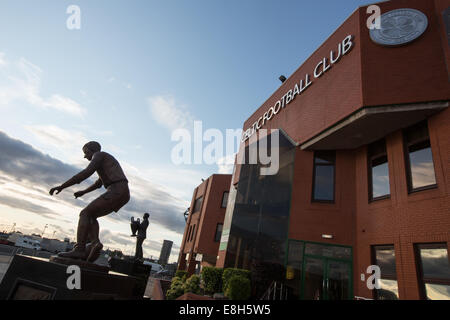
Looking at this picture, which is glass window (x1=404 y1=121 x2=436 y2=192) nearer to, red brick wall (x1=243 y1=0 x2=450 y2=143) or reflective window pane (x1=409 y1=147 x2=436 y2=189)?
reflective window pane (x1=409 y1=147 x2=436 y2=189)

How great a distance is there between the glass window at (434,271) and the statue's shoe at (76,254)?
30.9 feet

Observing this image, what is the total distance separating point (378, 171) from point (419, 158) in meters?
1.81

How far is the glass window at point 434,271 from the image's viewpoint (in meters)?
7.62

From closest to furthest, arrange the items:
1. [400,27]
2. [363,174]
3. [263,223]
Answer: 1. [400,27]
2. [363,174]
3. [263,223]

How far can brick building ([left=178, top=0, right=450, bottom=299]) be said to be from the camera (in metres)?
8.66

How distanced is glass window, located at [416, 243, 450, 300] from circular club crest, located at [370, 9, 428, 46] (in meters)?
7.28

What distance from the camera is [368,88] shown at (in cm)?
982

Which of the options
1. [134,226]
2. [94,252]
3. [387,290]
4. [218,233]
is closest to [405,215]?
[387,290]

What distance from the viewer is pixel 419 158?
9406 millimetres

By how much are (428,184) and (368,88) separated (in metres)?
3.86

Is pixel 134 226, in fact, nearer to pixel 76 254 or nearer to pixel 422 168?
pixel 76 254

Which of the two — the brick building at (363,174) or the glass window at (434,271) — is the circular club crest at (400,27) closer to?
the brick building at (363,174)

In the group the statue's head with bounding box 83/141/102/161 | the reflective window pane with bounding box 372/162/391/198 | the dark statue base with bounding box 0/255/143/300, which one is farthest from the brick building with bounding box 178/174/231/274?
the dark statue base with bounding box 0/255/143/300
